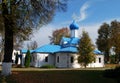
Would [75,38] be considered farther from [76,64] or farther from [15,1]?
[15,1]

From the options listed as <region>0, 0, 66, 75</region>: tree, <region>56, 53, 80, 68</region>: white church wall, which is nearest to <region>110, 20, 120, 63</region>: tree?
<region>56, 53, 80, 68</region>: white church wall

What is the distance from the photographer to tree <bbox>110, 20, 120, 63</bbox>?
78.1 meters

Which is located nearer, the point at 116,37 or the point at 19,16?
the point at 19,16

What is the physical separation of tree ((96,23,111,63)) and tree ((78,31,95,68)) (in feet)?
101

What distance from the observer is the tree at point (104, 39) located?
3325 inches

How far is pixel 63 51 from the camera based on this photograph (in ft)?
189

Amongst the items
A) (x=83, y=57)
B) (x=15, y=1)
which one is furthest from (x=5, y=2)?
(x=83, y=57)

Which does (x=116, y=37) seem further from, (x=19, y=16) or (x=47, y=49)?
(x=19, y=16)

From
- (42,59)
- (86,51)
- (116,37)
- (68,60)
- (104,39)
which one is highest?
(104,39)

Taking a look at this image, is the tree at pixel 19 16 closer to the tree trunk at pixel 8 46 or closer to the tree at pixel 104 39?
the tree trunk at pixel 8 46

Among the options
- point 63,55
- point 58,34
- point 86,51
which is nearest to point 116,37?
point 58,34

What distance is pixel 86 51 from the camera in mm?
52781

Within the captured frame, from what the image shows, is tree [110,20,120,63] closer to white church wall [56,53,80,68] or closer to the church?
the church

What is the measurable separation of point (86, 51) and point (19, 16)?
28798mm
